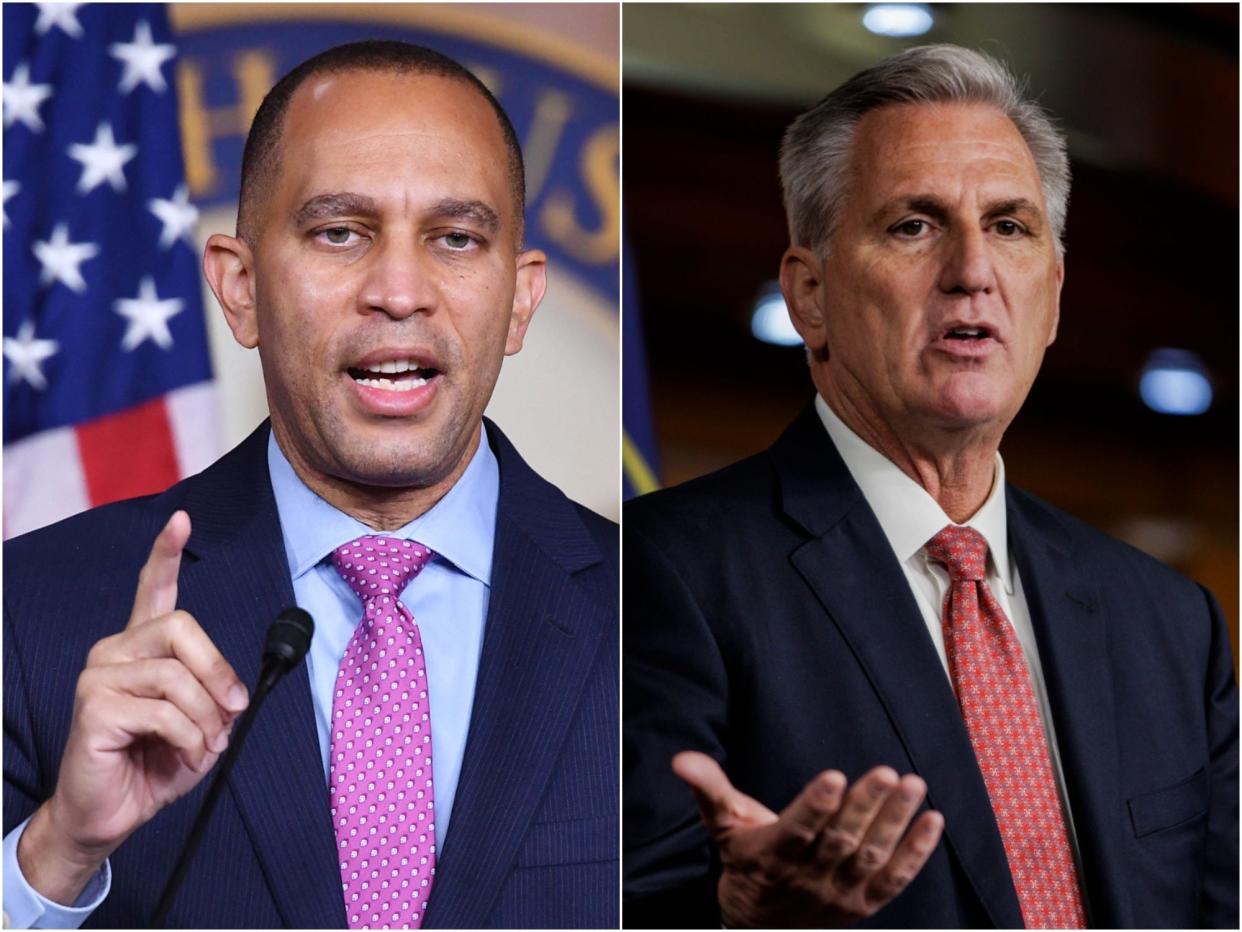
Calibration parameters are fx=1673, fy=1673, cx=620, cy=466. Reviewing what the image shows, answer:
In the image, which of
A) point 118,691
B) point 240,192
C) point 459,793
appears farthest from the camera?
point 240,192

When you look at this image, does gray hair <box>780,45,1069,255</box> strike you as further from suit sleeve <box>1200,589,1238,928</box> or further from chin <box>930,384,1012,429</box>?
suit sleeve <box>1200,589,1238,928</box>

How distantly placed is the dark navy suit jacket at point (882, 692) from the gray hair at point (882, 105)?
1.28 feet

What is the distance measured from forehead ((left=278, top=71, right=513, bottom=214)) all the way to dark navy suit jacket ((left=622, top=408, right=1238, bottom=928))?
2.13ft

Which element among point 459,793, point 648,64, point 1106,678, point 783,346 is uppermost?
point 648,64

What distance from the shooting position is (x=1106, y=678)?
283 cm

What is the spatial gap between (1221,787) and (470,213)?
1.62m

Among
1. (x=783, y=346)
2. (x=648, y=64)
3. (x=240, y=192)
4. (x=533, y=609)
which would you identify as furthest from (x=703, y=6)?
(x=533, y=609)

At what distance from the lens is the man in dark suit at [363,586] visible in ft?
8.66

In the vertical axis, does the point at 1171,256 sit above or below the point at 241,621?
above

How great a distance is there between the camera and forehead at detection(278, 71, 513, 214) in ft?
9.15

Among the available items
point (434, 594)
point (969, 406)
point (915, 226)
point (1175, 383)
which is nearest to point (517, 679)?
point (434, 594)

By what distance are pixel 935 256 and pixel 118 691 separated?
1.47 meters

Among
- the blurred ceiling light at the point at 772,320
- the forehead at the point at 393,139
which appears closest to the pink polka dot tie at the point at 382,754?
the forehead at the point at 393,139

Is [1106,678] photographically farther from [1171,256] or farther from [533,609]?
[533,609]
